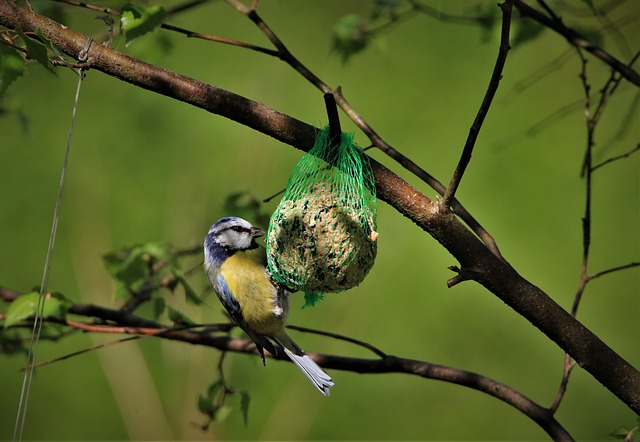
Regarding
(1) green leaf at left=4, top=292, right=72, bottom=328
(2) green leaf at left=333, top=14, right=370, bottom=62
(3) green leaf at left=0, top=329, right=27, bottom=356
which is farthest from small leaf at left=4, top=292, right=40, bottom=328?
(2) green leaf at left=333, top=14, right=370, bottom=62

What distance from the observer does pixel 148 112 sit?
420 centimetres

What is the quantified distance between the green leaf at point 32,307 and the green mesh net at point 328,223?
704mm

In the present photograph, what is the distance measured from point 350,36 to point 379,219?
51.8 inches

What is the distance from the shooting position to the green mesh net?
1.79m

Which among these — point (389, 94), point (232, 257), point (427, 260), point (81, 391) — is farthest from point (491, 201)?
point (81, 391)

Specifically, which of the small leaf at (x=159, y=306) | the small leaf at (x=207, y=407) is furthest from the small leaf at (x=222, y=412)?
the small leaf at (x=159, y=306)

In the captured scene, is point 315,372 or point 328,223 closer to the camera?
point 328,223

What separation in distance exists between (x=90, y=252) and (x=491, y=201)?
2172 mm

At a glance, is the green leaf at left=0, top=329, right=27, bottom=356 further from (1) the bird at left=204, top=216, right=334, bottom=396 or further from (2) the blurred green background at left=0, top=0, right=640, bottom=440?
(2) the blurred green background at left=0, top=0, right=640, bottom=440

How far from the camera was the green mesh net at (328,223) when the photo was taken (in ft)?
5.89

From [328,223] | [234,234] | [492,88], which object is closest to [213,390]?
[234,234]

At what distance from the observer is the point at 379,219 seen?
3857 millimetres

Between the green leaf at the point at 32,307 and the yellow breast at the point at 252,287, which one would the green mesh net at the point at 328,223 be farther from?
the green leaf at the point at 32,307

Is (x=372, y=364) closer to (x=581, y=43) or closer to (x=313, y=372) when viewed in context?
(x=313, y=372)
